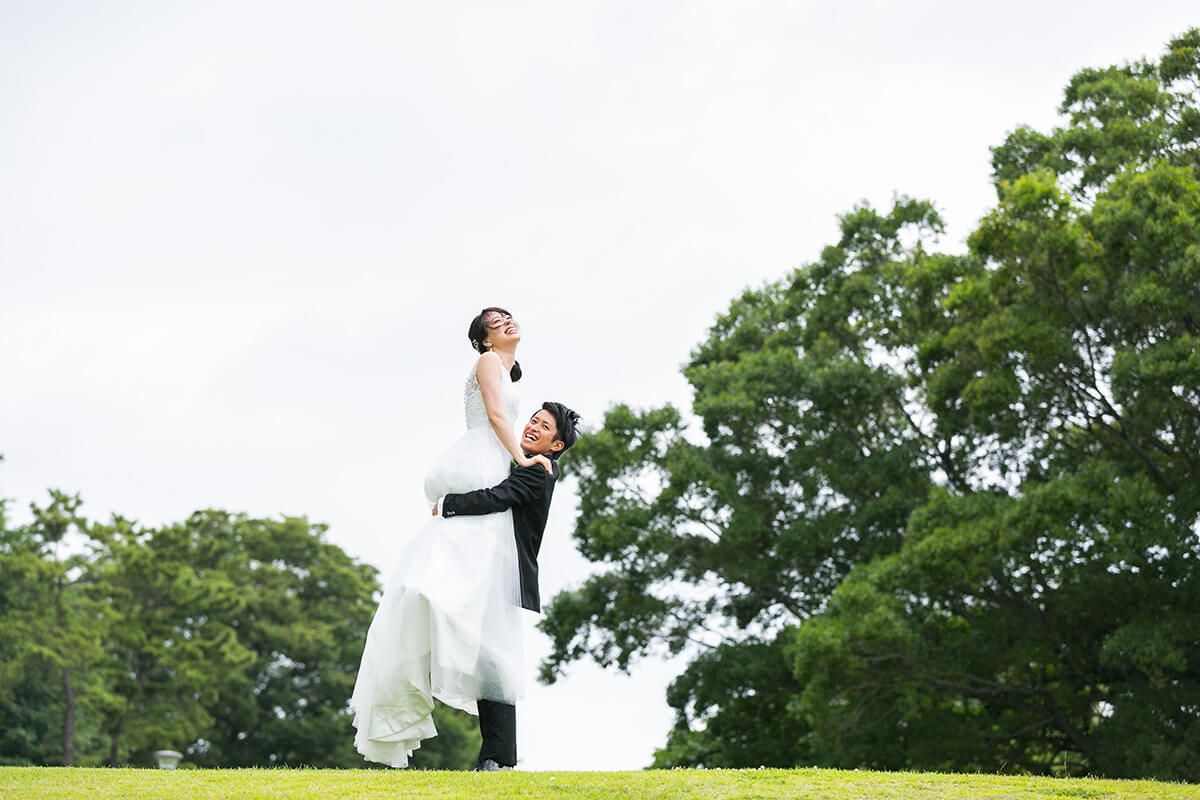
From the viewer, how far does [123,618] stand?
38.8m

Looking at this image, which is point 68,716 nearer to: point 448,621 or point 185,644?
point 185,644

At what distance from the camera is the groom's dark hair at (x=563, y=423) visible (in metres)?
8.61

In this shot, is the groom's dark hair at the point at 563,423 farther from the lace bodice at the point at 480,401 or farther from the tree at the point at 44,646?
the tree at the point at 44,646

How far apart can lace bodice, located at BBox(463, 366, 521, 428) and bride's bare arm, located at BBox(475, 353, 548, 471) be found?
7 centimetres

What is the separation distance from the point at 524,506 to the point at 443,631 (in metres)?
1.03

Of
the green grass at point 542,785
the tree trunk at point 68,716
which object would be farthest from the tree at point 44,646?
the green grass at point 542,785

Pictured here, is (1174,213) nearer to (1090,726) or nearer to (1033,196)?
(1033,196)

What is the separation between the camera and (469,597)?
312 inches

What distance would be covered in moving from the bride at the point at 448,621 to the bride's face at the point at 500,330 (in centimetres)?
32

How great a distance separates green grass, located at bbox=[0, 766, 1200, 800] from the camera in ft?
24.8

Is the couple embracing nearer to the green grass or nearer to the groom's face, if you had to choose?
the groom's face

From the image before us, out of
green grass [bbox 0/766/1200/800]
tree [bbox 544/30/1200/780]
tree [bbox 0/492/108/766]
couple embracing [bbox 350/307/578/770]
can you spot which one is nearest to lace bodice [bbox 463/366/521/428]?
couple embracing [bbox 350/307/578/770]

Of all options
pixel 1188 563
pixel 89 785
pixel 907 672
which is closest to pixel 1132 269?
pixel 1188 563

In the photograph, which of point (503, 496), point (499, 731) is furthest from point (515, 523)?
point (499, 731)
